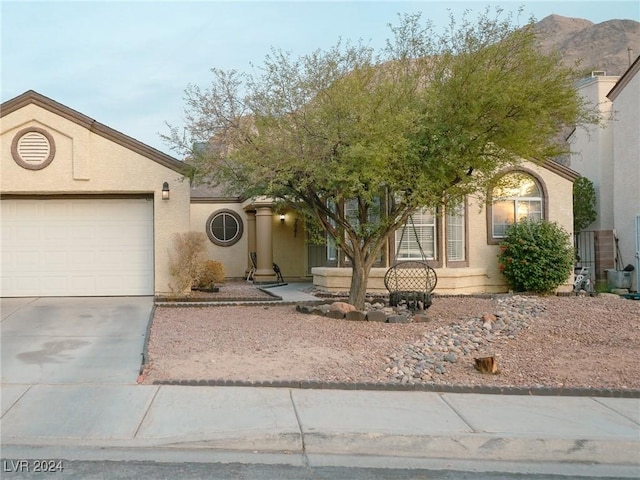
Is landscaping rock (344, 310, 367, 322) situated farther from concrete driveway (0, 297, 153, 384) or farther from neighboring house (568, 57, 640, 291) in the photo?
neighboring house (568, 57, 640, 291)

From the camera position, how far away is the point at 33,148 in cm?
1397

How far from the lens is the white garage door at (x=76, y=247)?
14.5 m

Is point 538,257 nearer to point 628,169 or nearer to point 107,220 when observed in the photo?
point 628,169

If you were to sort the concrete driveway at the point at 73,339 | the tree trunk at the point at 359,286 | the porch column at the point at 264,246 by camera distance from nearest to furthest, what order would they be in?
the concrete driveway at the point at 73,339 < the tree trunk at the point at 359,286 < the porch column at the point at 264,246

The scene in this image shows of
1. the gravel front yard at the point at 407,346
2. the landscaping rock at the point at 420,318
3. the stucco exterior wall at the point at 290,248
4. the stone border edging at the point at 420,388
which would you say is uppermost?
the stucco exterior wall at the point at 290,248

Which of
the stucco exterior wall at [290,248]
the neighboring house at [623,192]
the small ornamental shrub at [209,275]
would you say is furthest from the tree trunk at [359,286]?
the neighboring house at [623,192]

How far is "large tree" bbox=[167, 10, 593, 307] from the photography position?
33.9 feet

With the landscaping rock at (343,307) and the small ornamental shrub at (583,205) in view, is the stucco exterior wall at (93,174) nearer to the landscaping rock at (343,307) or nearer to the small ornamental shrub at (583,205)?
the landscaping rock at (343,307)

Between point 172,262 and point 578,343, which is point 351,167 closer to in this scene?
point 578,343

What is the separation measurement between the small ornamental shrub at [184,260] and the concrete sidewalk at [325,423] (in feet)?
22.6

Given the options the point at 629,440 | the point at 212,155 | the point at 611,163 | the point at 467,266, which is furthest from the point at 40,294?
the point at 611,163

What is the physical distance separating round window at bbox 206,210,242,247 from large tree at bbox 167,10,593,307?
9.96 m

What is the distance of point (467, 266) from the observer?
16.4 m

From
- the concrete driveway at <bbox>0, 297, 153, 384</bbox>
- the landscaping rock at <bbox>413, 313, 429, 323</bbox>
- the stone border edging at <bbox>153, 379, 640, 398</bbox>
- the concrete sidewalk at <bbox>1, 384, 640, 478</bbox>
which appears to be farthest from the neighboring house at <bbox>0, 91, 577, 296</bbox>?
the concrete sidewalk at <bbox>1, 384, 640, 478</bbox>
